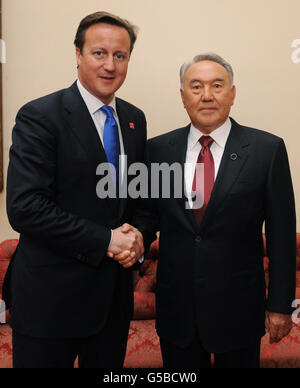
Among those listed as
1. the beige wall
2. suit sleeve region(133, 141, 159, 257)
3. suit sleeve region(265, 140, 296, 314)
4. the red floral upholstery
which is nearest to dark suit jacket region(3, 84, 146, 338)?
suit sleeve region(133, 141, 159, 257)

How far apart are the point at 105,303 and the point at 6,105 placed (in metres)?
1.67

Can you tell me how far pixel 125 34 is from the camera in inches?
62.5

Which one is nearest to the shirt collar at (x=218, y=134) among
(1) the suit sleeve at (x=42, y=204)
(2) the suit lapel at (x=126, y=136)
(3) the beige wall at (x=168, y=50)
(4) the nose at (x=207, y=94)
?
(4) the nose at (x=207, y=94)

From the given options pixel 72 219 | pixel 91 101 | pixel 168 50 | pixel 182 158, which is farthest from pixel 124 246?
pixel 168 50

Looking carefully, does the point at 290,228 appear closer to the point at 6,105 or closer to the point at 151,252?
the point at 151,252

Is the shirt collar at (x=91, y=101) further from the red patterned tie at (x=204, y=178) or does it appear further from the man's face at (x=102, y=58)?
the red patterned tie at (x=204, y=178)

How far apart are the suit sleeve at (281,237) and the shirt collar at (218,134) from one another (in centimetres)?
20

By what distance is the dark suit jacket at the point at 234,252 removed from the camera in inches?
61.6

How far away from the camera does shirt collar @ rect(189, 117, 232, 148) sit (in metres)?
1.66

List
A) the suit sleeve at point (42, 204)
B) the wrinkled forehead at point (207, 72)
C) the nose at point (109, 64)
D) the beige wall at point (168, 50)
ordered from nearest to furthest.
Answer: the suit sleeve at point (42, 204)
the nose at point (109, 64)
the wrinkled forehead at point (207, 72)
the beige wall at point (168, 50)

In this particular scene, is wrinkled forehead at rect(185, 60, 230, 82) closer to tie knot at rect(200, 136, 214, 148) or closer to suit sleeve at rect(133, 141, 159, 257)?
tie knot at rect(200, 136, 214, 148)

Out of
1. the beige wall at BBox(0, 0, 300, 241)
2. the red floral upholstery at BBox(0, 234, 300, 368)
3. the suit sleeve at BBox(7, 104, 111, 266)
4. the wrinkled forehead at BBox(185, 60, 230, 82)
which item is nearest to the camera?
the suit sleeve at BBox(7, 104, 111, 266)

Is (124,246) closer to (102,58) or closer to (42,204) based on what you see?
(42,204)

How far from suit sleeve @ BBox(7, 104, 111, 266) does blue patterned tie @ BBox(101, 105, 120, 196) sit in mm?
191
